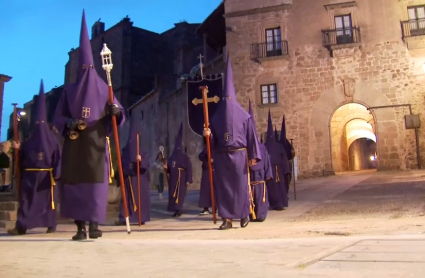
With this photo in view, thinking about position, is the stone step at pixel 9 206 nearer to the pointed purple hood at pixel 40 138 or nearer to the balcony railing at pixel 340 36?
the pointed purple hood at pixel 40 138

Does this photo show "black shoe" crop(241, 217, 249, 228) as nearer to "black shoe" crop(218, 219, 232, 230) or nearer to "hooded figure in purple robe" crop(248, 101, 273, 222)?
"black shoe" crop(218, 219, 232, 230)

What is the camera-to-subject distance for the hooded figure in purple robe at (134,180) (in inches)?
306

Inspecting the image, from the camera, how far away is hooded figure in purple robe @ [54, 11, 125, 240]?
15.5ft

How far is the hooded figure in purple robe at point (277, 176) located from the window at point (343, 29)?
12884 millimetres

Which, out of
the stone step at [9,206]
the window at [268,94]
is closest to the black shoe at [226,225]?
the stone step at [9,206]

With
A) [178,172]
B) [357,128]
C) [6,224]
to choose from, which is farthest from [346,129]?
[6,224]

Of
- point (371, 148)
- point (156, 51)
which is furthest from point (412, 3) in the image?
point (156, 51)

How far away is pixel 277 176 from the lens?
352 inches

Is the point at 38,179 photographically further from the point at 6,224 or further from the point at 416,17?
the point at 416,17

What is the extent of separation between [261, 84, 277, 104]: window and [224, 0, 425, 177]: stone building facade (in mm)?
50

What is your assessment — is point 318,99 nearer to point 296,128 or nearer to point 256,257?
point 296,128

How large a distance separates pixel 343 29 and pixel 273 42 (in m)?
3.42

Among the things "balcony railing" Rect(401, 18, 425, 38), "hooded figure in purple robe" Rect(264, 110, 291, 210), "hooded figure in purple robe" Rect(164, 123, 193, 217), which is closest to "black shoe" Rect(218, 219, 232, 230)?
"hooded figure in purple robe" Rect(264, 110, 291, 210)

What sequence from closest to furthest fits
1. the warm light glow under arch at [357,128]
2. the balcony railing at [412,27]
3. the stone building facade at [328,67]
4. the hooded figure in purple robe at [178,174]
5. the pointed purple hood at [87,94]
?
the pointed purple hood at [87,94], the hooded figure in purple robe at [178,174], the stone building facade at [328,67], the balcony railing at [412,27], the warm light glow under arch at [357,128]
